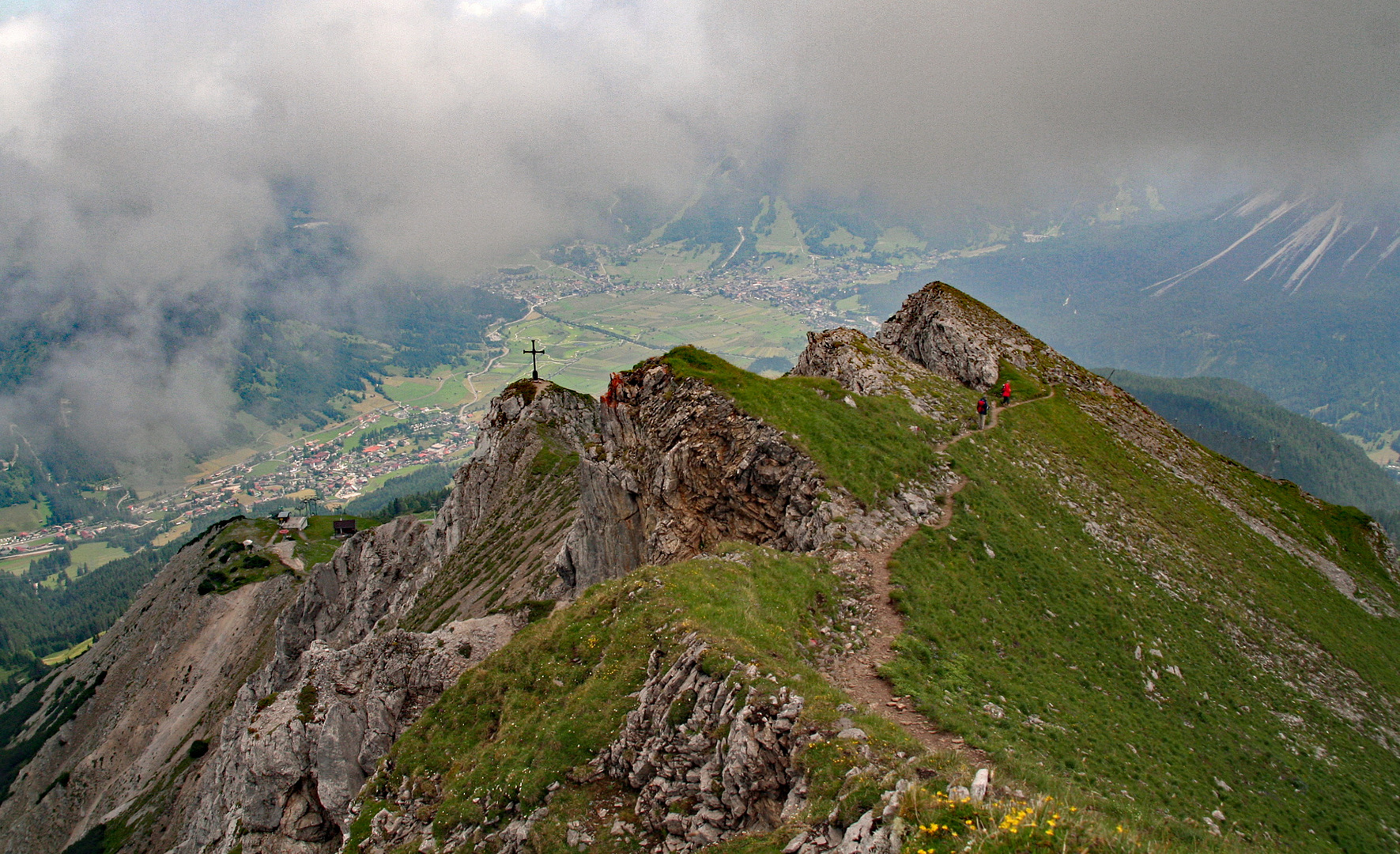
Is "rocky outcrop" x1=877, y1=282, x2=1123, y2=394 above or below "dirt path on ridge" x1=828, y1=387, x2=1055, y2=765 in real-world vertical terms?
above

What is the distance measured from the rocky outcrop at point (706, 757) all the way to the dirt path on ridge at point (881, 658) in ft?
12.4

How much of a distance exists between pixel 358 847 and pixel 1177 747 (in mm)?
33590

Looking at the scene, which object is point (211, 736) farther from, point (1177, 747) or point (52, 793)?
point (1177, 747)

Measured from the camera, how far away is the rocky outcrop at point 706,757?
49.7 ft

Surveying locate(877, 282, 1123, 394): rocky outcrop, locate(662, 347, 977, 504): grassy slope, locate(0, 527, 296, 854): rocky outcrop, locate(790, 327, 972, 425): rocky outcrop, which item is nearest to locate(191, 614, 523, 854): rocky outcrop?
locate(662, 347, 977, 504): grassy slope

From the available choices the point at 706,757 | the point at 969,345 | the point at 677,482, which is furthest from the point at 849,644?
the point at 969,345

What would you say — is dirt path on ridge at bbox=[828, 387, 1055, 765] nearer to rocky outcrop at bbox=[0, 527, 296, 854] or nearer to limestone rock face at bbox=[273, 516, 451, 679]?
limestone rock face at bbox=[273, 516, 451, 679]

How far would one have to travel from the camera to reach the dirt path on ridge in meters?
18.6

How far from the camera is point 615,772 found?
735 inches

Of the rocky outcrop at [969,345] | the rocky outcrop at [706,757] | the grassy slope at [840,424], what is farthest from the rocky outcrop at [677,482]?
the rocky outcrop at [969,345]

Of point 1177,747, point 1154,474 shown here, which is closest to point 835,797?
point 1177,747

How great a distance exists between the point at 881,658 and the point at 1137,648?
736 inches

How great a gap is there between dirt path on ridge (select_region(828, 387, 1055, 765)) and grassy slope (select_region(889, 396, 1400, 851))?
0.58 metres

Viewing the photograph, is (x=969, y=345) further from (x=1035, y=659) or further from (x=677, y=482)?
(x=1035, y=659)
